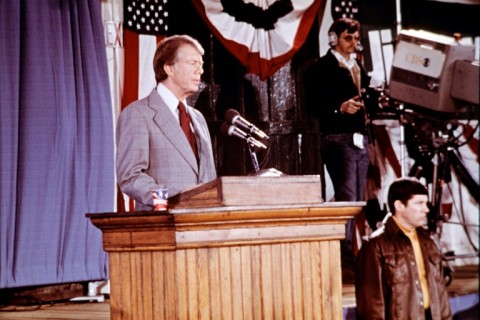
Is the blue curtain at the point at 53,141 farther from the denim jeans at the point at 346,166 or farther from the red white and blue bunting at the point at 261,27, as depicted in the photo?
the denim jeans at the point at 346,166

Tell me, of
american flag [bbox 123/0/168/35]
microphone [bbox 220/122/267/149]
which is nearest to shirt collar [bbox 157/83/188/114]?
microphone [bbox 220/122/267/149]

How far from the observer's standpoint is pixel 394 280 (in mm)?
4125

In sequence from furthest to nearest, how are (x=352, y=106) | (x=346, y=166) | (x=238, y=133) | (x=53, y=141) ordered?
(x=346, y=166)
(x=352, y=106)
(x=53, y=141)
(x=238, y=133)

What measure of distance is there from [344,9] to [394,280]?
342cm

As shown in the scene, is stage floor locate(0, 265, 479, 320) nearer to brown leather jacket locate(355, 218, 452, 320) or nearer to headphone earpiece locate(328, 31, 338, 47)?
brown leather jacket locate(355, 218, 452, 320)

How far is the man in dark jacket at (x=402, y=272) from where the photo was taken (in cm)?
410

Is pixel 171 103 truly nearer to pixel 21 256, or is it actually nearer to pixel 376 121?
pixel 21 256

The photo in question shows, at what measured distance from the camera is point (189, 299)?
7.70 feet

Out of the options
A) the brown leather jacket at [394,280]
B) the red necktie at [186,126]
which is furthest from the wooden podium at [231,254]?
the brown leather jacket at [394,280]

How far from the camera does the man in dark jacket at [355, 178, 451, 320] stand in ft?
13.4

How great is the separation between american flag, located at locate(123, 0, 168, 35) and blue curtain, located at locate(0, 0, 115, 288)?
28 cm

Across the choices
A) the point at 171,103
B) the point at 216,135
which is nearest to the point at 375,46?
the point at 216,135

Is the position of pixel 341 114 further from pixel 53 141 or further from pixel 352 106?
pixel 53 141

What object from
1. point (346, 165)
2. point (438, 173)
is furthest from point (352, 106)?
point (438, 173)
